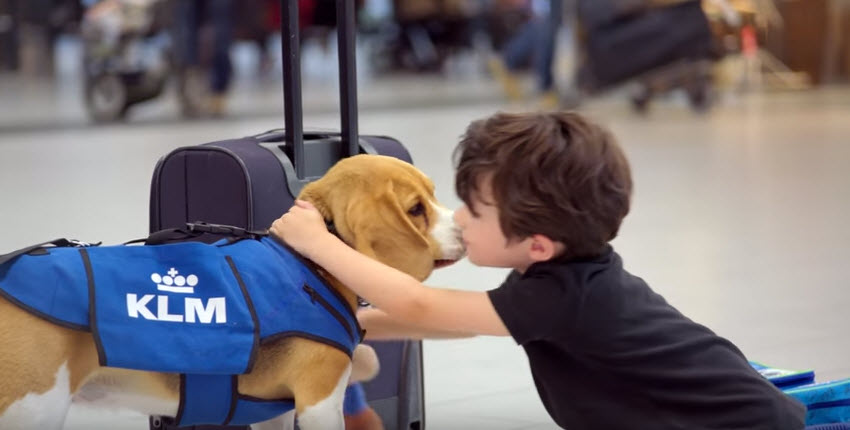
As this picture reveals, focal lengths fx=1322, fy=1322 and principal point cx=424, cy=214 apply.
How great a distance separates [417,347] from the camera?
7.70ft

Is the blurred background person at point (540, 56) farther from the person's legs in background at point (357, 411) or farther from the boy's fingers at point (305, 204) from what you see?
the boy's fingers at point (305, 204)

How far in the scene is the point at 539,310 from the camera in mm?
1688

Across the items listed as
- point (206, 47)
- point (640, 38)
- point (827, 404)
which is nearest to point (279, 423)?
point (827, 404)

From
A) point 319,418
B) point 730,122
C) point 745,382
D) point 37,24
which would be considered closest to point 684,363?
point 745,382

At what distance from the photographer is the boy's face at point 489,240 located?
68.9 inches

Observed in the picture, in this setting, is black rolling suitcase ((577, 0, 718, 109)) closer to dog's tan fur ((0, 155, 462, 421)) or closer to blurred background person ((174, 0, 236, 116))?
blurred background person ((174, 0, 236, 116))

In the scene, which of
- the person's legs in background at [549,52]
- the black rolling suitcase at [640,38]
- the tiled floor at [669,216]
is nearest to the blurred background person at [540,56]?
the person's legs in background at [549,52]

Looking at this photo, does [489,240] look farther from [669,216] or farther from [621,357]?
[669,216]

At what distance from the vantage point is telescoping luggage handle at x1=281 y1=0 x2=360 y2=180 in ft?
7.03

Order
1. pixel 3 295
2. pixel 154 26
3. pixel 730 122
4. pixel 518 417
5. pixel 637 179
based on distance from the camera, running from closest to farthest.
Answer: pixel 3 295 < pixel 518 417 < pixel 637 179 < pixel 730 122 < pixel 154 26

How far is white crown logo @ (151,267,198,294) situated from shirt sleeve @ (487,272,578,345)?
412 millimetres

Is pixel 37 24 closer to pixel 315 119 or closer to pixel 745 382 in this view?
pixel 315 119

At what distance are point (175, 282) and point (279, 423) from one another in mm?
329

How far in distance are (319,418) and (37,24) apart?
11.9 meters
